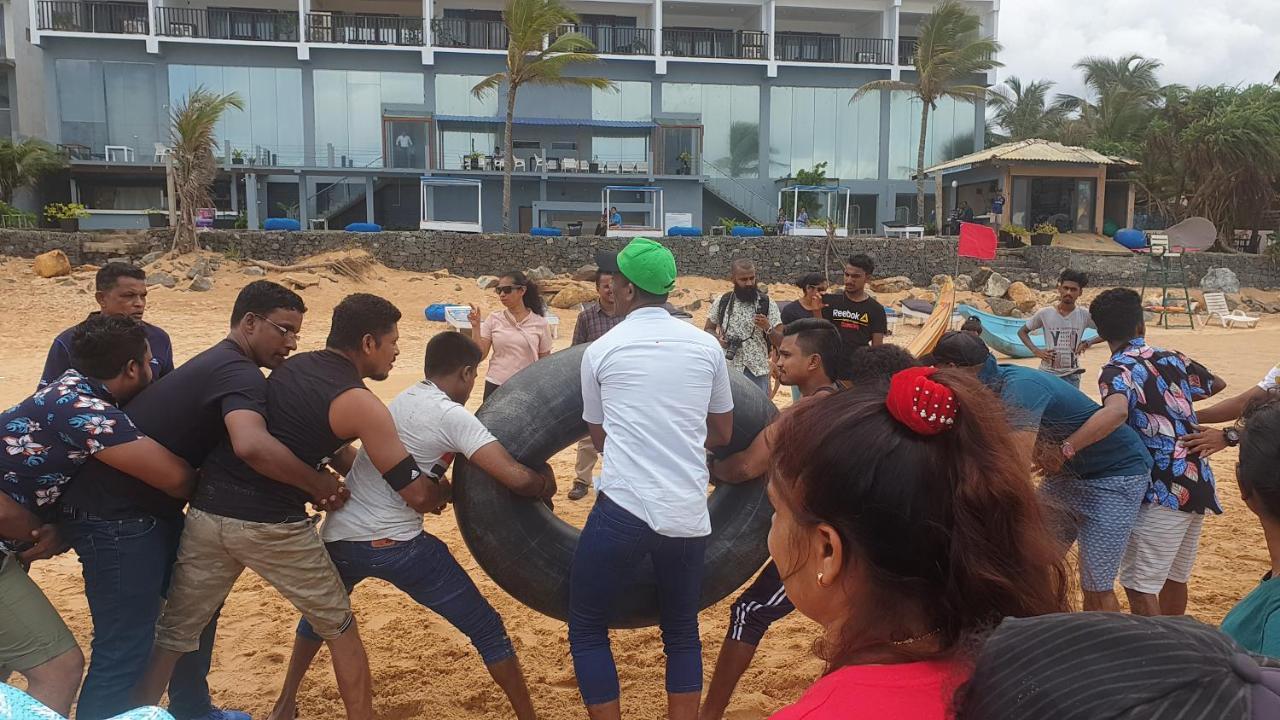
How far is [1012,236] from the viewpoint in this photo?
28.8 metres

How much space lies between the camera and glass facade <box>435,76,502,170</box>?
3266 centimetres

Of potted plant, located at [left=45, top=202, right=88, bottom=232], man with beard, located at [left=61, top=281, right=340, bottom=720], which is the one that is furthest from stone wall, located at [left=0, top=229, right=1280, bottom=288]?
man with beard, located at [left=61, top=281, right=340, bottom=720]

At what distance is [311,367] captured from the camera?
3.11 meters

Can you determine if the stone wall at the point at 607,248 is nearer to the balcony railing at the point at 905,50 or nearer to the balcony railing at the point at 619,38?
the balcony railing at the point at 619,38

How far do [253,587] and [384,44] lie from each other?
3069cm

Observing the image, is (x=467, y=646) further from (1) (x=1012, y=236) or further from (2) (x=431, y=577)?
(1) (x=1012, y=236)

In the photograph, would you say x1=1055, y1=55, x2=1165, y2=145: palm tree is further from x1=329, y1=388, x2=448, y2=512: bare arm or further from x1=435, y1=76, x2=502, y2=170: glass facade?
x1=329, y1=388, x2=448, y2=512: bare arm

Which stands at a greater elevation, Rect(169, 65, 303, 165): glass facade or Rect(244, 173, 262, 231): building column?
Rect(169, 65, 303, 165): glass facade

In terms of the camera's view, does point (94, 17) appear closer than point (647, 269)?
No

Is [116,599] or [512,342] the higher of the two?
[512,342]

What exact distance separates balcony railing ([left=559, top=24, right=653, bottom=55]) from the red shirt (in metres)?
35.1

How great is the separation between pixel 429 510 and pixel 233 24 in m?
34.3

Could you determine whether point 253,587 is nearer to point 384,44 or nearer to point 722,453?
point 722,453

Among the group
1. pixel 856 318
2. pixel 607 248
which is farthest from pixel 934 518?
pixel 607 248
